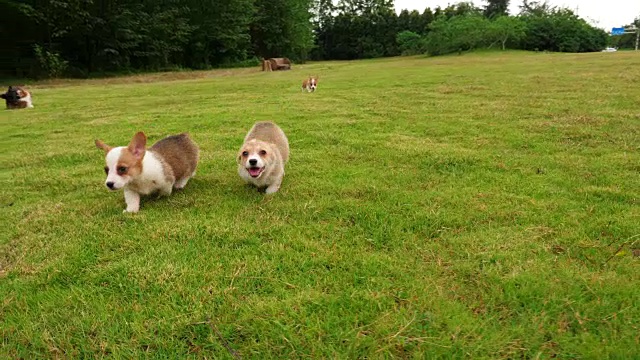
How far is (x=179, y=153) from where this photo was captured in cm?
440

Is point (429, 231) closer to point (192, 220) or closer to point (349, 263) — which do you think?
point (349, 263)

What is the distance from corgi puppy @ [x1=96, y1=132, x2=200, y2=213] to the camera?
3631 millimetres

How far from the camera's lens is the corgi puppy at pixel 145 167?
3631mm

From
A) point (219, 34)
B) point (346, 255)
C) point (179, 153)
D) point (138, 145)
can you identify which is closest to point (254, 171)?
point (179, 153)

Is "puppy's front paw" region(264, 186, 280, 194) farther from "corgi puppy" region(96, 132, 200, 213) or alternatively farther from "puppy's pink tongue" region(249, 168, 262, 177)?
"corgi puppy" region(96, 132, 200, 213)

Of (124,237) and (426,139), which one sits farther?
(426,139)

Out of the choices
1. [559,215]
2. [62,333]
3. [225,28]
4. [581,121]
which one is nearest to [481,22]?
[225,28]

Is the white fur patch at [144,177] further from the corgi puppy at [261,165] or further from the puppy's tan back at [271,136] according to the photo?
the puppy's tan back at [271,136]

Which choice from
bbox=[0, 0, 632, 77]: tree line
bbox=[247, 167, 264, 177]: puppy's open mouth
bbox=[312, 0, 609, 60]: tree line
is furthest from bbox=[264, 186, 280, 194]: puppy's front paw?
bbox=[312, 0, 609, 60]: tree line

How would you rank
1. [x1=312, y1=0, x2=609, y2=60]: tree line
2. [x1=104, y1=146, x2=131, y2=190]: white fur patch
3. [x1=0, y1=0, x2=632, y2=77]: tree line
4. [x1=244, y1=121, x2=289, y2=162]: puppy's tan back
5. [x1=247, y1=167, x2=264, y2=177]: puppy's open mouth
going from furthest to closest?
[x1=312, y1=0, x2=609, y2=60]: tree line → [x1=0, y1=0, x2=632, y2=77]: tree line → [x1=244, y1=121, x2=289, y2=162]: puppy's tan back → [x1=247, y1=167, x2=264, y2=177]: puppy's open mouth → [x1=104, y1=146, x2=131, y2=190]: white fur patch

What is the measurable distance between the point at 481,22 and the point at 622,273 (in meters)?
44.1

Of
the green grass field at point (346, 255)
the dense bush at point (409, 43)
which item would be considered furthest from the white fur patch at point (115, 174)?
the dense bush at point (409, 43)

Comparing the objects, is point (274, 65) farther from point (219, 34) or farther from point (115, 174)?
point (115, 174)

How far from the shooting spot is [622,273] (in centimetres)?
260
